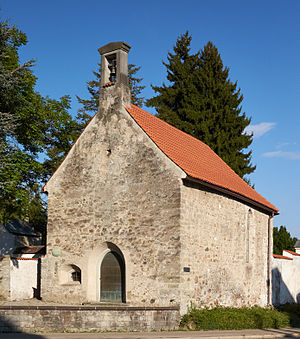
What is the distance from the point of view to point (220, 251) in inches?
687

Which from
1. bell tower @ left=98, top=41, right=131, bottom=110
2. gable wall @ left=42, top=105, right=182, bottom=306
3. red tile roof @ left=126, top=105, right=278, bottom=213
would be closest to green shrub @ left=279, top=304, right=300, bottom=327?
red tile roof @ left=126, top=105, right=278, bottom=213

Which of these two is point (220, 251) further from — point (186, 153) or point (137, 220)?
Result: point (186, 153)

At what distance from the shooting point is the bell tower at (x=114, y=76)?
17672 mm

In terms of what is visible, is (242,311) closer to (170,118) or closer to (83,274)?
(83,274)

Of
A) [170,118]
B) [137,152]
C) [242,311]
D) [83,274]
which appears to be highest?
[170,118]

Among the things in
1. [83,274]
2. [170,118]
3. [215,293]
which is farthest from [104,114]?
[170,118]

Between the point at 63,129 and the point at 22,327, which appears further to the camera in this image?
the point at 63,129

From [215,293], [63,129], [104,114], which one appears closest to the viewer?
[215,293]

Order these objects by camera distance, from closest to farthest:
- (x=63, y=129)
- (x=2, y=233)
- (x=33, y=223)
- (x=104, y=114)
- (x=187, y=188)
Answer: (x=187, y=188) < (x=104, y=114) < (x=63, y=129) < (x=2, y=233) < (x=33, y=223)

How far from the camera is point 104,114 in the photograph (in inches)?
705

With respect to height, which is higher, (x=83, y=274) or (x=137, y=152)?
(x=137, y=152)

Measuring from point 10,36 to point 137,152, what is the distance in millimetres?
7590

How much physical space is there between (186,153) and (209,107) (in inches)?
580

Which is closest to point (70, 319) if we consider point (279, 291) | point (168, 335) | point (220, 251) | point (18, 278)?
point (168, 335)
